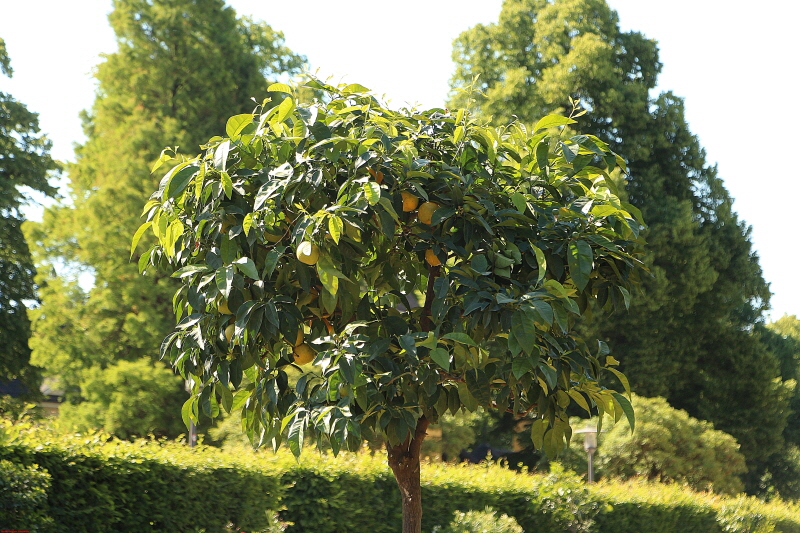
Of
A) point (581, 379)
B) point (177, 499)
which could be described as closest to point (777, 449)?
point (177, 499)

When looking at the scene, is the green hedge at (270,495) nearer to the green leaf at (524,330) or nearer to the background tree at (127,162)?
the green leaf at (524,330)

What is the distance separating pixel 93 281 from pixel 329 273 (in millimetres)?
20226

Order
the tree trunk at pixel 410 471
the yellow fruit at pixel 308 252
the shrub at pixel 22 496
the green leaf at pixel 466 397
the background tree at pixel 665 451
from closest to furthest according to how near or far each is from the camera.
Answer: the yellow fruit at pixel 308 252 < the green leaf at pixel 466 397 < the tree trunk at pixel 410 471 < the shrub at pixel 22 496 < the background tree at pixel 665 451

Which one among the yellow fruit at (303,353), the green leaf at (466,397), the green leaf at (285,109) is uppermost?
the green leaf at (285,109)

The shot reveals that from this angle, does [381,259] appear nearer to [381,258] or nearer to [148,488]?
[381,258]

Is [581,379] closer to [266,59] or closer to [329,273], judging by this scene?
[329,273]

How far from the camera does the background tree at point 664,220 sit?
22641mm

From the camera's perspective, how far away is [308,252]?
3021 mm

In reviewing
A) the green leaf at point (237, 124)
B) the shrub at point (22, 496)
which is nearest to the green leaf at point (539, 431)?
the green leaf at point (237, 124)

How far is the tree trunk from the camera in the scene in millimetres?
4094

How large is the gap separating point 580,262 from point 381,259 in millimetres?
915

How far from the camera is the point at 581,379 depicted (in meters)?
3.70

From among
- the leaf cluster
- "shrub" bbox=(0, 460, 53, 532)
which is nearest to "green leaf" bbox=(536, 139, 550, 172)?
the leaf cluster

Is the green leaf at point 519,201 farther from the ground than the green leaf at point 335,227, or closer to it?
farther from the ground
